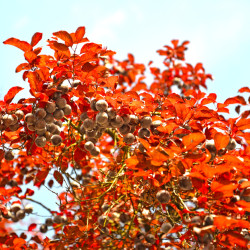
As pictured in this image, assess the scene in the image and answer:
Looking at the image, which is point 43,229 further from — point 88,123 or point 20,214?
point 88,123

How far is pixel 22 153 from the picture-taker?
254 cm

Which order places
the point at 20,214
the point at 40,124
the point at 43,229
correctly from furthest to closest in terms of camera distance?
the point at 43,229 < the point at 20,214 < the point at 40,124

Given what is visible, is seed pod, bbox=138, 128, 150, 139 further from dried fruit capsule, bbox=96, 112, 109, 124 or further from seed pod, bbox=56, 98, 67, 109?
seed pod, bbox=56, 98, 67, 109

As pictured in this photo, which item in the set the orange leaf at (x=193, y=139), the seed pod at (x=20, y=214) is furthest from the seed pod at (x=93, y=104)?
the seed pod at (x=20, y=214)

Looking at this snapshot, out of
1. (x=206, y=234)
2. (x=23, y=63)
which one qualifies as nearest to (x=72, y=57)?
(x=23, y=63)

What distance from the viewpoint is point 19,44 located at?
145 centimetres

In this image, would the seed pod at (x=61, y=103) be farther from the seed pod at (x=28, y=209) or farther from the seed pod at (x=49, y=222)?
the seed pod at (x=49, y=222)

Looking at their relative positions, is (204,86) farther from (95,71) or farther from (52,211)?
(95,71)

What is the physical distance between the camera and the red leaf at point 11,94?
1.46 metres

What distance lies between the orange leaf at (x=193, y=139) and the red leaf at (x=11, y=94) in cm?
86

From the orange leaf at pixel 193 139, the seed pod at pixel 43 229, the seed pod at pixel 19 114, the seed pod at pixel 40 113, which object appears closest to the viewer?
Answer: the orange leaf at pixel 193 139

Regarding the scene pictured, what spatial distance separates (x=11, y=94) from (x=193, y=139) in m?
0.91

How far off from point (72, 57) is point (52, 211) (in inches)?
63.8

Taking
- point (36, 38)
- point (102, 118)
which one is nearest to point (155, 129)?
point (102, 118)
